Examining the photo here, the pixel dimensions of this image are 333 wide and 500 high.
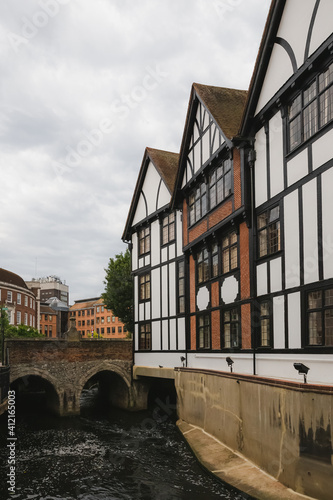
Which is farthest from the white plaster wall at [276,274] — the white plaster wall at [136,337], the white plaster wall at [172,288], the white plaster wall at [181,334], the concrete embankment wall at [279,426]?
the white plaster wall at [136,337]

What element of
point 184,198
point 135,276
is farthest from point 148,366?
point 184,198

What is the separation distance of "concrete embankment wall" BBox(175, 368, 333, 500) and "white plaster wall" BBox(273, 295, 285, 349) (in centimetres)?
137

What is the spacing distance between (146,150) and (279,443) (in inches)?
844

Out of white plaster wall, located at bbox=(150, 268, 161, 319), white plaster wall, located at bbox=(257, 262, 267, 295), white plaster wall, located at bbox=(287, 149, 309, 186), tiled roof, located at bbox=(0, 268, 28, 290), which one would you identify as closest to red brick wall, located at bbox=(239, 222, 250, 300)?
white plaster wall, located at bbox=(257, 262, 267, 295)

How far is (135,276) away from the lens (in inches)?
1270

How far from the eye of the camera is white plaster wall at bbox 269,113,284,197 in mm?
15805

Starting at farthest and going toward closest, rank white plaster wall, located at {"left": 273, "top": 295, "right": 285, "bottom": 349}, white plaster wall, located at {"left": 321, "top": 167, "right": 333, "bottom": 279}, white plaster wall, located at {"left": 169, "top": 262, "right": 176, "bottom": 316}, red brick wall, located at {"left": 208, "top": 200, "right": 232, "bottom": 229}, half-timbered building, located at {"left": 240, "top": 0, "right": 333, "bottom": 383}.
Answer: white plaster wall, located at {"left": 169, "top": 262, "right": 176, "bottom": 316} < red brick wall, located at {"left": 208, "top": 200, "right": 232, "bottom": 229} < white plaster wall, located at {"left": 273, "top": 295, "right": 285, "bottom": 349} < half-timbered building, located at {"left": 240, "top": 0, "right": 333, "bottom": 383} < white plaster wall, located at {"left": 321, "top": 167, "right": 333, "bottom": 279}

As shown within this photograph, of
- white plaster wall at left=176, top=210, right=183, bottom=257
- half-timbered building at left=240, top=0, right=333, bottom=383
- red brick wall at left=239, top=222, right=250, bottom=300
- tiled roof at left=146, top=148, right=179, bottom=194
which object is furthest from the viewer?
tiled roof at left=146, top=148, right=179, bottom=194

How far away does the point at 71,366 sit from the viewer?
31.2 metres

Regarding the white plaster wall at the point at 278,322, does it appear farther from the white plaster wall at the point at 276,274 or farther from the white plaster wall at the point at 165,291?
the white plaster wall at the point at 165,291

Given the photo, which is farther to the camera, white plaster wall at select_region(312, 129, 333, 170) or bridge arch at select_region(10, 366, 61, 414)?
bridge arch at select_region(10, 366, 61, 414)

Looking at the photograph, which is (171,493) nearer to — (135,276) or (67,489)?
(67,489)

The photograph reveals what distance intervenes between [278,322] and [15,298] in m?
63.0

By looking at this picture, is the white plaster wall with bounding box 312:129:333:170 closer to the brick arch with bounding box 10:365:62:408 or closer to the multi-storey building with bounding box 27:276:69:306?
the brick arch with bounding box 10:365:62:408
